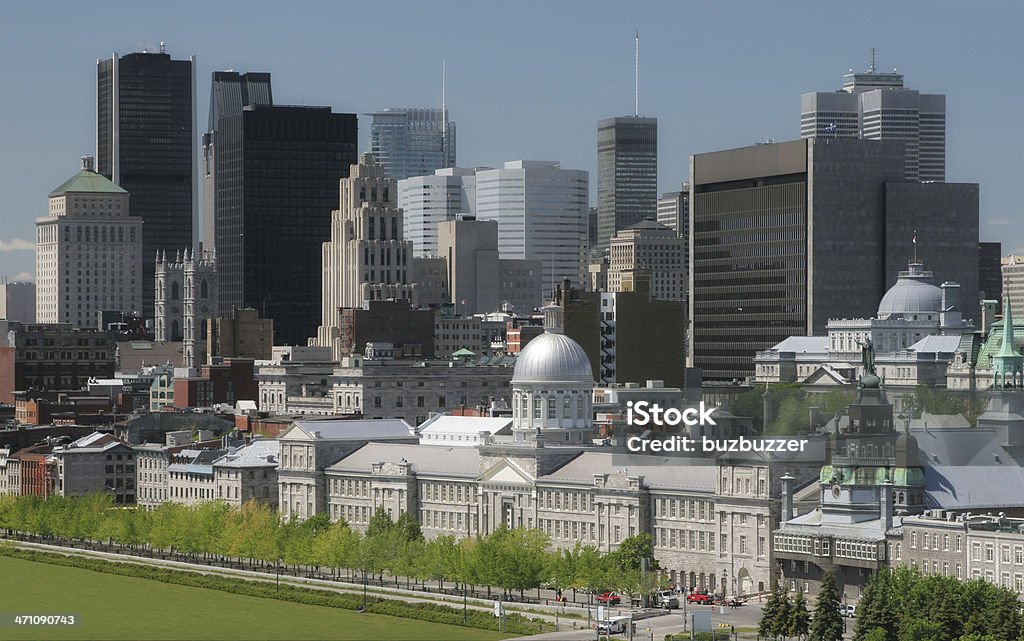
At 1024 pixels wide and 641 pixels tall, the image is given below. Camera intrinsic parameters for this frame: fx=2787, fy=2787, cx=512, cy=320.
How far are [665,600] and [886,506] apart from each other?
55.4 feet

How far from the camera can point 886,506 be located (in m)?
189

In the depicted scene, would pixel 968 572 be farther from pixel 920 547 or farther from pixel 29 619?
pixel 29 619

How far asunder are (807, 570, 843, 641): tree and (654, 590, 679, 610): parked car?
73.4 ft

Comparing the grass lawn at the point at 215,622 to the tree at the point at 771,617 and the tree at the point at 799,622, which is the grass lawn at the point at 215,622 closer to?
the tree at the point at 771,617

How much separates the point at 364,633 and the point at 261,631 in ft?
22.7

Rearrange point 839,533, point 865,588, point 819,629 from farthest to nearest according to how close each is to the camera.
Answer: point 839,533 → point 865,588 → point 819,629

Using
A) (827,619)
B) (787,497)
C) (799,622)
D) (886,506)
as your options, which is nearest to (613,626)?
(799,622)

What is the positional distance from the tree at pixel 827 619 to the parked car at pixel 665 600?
881 inches

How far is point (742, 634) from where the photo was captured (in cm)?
17212

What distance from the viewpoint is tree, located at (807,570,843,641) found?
165637mm

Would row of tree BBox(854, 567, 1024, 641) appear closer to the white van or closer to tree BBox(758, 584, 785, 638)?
tree BBox(758, 584, 785, 638)

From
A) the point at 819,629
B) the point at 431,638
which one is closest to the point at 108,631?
the point at 431,638

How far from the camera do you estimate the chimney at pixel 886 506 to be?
188 metres

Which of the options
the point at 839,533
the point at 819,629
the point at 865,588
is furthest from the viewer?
the point at 839,533
